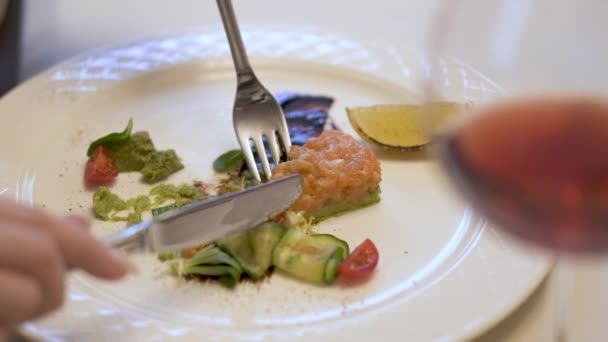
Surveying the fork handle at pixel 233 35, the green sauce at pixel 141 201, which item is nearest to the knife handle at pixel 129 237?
the green sauce at pixel 141 201

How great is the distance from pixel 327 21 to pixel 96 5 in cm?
108

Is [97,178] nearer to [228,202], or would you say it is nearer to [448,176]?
[228,202]

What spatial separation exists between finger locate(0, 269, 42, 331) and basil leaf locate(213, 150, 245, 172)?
101 centimetres

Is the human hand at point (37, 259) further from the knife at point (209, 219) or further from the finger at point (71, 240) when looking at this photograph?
the knife at point (209, 219)

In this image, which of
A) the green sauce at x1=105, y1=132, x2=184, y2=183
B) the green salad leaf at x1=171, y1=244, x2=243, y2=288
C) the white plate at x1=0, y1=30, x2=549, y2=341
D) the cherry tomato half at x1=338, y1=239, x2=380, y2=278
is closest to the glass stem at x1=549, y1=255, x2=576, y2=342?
the white plate at x1=0, y1=30, x2=549, y2=341

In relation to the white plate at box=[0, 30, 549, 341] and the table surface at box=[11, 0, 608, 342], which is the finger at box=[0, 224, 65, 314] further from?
the table surface at box=[11, 0, 608, 342]

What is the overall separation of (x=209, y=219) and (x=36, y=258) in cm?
52

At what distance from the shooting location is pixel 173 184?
1922mm

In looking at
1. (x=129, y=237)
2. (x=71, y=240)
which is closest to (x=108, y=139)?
(x=129, y=237)

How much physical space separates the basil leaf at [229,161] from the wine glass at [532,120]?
3.42ft

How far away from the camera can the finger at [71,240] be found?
1.04m

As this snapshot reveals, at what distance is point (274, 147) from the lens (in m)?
1.96

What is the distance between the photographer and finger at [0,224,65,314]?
38.5 inches

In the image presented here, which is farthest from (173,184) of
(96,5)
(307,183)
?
(96,5)
